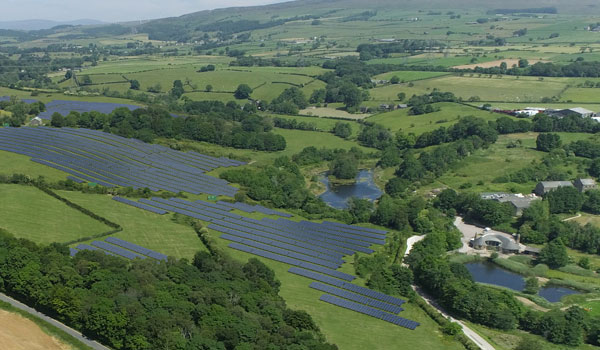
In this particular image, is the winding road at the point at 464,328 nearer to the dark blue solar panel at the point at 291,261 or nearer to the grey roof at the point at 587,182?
the dark blue solar panel at the point at 291,261

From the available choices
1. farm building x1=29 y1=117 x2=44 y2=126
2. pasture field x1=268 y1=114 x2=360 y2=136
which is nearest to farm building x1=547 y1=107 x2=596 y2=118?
pasture field x1=268 y1=114 x2=360 y2=136

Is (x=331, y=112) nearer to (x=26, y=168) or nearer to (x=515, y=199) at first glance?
(x=515, y=199)

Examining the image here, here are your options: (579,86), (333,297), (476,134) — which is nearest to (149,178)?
(333,297)

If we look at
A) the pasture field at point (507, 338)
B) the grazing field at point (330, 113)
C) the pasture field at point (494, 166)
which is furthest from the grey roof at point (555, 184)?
the grazing field at point (330, 113)

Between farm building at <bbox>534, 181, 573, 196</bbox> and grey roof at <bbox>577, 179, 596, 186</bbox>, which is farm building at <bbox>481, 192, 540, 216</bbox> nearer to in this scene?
farm building at <bbox>534, 181, 573, 196</bbox>

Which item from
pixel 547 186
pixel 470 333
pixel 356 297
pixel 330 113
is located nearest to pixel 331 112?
pixel 330 113
